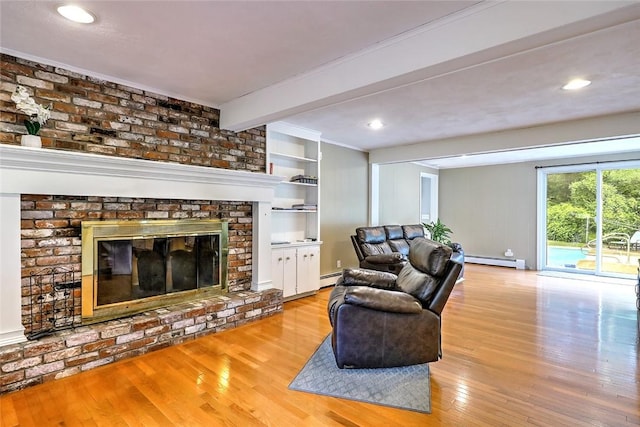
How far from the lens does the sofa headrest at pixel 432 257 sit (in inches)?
104

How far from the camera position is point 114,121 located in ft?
10.1

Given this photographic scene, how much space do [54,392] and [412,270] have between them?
9.39 feet

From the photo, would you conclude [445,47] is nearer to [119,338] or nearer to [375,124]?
[375,124]

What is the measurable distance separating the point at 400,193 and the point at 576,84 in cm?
444

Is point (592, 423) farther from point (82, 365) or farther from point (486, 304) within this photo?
point (82, 365)

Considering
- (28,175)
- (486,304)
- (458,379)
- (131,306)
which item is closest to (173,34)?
(28,175)

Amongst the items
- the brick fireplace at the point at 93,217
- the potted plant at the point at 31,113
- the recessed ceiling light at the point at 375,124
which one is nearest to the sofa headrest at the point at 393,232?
the recessed ceiling light at the point at 375,124

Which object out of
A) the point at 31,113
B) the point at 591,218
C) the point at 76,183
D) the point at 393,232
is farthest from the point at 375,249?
the point at 591,218

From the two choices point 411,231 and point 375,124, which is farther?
point 411,231

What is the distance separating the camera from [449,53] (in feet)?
6.77

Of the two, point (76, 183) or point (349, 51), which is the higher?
point (349, 51)

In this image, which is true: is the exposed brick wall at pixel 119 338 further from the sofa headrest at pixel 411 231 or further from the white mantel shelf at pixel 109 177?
the sofa headrest at pixel 411 231

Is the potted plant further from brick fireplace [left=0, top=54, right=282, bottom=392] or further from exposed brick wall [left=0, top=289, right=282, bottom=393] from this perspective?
exposed brick wall [left=0, top=289, right=282, bottom=393]

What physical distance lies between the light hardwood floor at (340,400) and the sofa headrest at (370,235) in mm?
1720
